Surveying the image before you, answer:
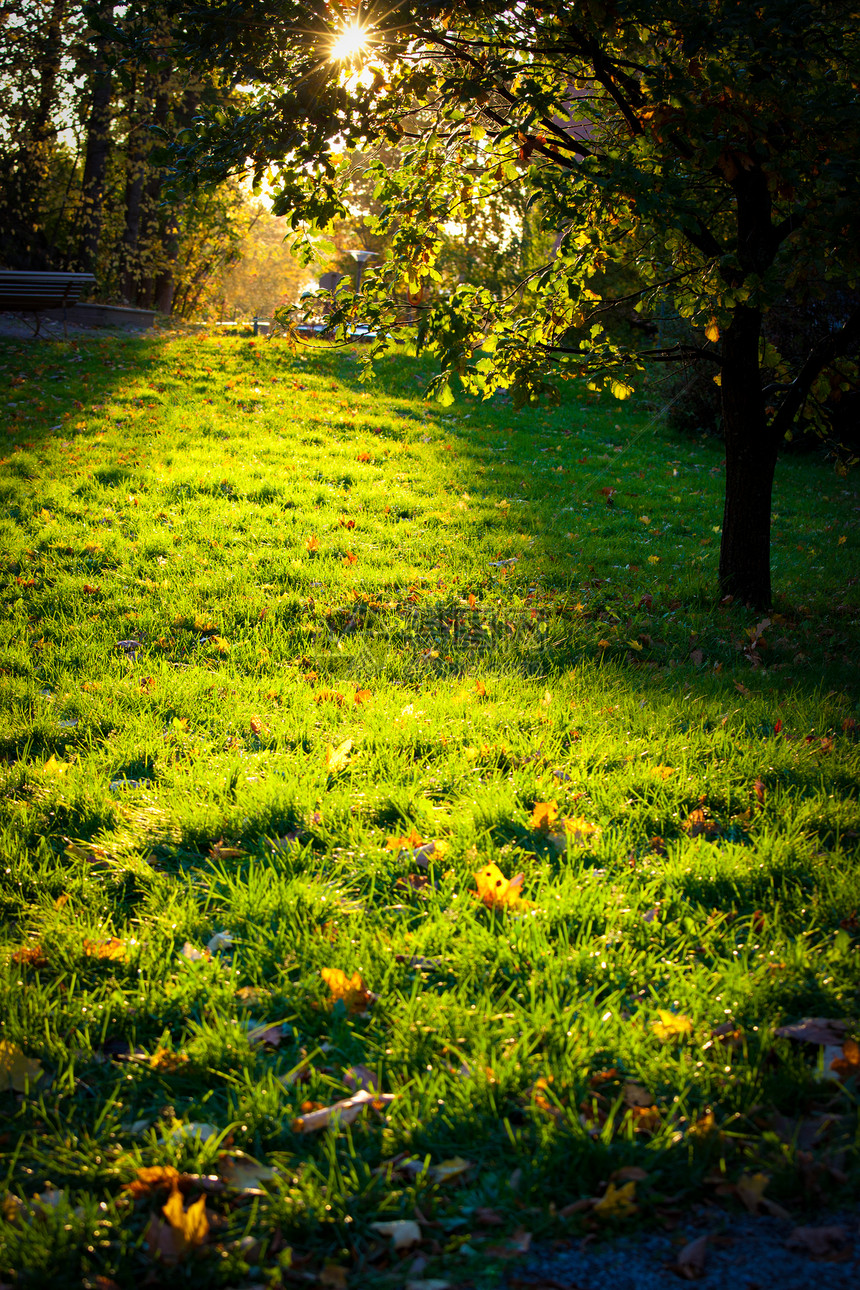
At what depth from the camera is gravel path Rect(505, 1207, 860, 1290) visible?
1.76m

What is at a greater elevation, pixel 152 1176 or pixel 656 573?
pixel 656 573

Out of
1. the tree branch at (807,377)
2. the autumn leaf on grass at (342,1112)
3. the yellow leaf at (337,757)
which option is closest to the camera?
the autumn leaf on grass at (342,1112)

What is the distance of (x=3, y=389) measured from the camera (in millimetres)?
11102

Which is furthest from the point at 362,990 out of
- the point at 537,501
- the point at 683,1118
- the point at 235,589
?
the point at 537,501

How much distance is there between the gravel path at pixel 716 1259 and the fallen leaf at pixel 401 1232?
0.70 feet

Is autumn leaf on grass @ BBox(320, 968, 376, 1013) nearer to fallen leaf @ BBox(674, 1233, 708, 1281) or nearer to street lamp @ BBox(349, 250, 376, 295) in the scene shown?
fallen leaf @ BBox(674, 1233, 708, 1281)

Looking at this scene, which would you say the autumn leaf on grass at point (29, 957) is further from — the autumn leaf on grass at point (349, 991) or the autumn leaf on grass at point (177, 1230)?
the autumn leaf on grass at point (177, 1230)

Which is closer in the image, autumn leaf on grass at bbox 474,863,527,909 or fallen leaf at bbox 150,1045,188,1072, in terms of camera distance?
fallen leaf at bbox 150,1045,188,1072

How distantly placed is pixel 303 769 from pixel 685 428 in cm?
1462

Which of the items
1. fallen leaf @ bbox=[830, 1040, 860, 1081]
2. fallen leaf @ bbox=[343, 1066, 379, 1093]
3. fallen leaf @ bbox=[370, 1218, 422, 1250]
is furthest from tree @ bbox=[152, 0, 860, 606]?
fallen leaf @ bbox=[370, 1218, 422, 1250]

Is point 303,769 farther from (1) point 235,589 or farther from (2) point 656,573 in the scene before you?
(2) point 656,573

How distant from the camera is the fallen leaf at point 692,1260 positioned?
178 cm

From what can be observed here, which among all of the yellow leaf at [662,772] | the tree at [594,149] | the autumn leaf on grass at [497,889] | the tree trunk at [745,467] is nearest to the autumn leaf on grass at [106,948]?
the autumn leaf on grass at [497,889]

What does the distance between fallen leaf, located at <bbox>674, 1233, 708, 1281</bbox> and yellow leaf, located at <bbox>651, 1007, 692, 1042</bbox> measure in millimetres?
546
